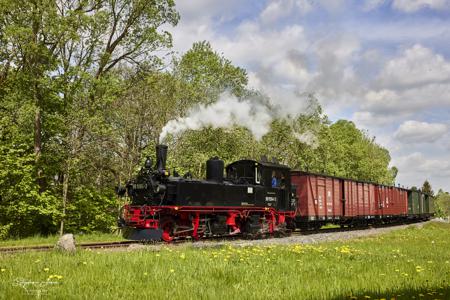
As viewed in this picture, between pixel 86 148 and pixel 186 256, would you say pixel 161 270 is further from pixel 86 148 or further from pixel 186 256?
pixel 86 148

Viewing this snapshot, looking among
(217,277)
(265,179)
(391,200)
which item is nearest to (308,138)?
(391,200)

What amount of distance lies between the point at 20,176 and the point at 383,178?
55.2m

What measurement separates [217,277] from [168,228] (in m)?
9.62

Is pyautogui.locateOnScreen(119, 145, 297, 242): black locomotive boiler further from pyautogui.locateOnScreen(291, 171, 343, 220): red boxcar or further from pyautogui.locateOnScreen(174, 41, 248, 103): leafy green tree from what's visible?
pyautogui.locateOnScreen(174, 41, 248, 103): leafy green tree

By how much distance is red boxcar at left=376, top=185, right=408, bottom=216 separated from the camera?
36.4 metres

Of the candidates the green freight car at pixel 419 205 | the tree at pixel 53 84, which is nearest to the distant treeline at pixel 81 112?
the tree at pixel 53 84

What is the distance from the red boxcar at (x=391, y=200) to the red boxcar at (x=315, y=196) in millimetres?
9194

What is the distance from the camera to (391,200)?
Answer: 38.9m

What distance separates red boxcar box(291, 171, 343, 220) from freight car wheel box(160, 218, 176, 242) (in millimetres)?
9818

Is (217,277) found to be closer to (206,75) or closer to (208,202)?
(208,202)

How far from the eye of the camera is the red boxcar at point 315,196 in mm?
25578

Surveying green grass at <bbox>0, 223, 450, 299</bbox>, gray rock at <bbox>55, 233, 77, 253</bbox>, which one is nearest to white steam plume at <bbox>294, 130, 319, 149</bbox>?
green grass at <bbox>0, 223, 450, 299</bbox>

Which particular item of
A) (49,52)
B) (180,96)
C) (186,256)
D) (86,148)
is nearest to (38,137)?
(86,148)

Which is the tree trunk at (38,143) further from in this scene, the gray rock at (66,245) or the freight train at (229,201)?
the gray rock at (66,245)
